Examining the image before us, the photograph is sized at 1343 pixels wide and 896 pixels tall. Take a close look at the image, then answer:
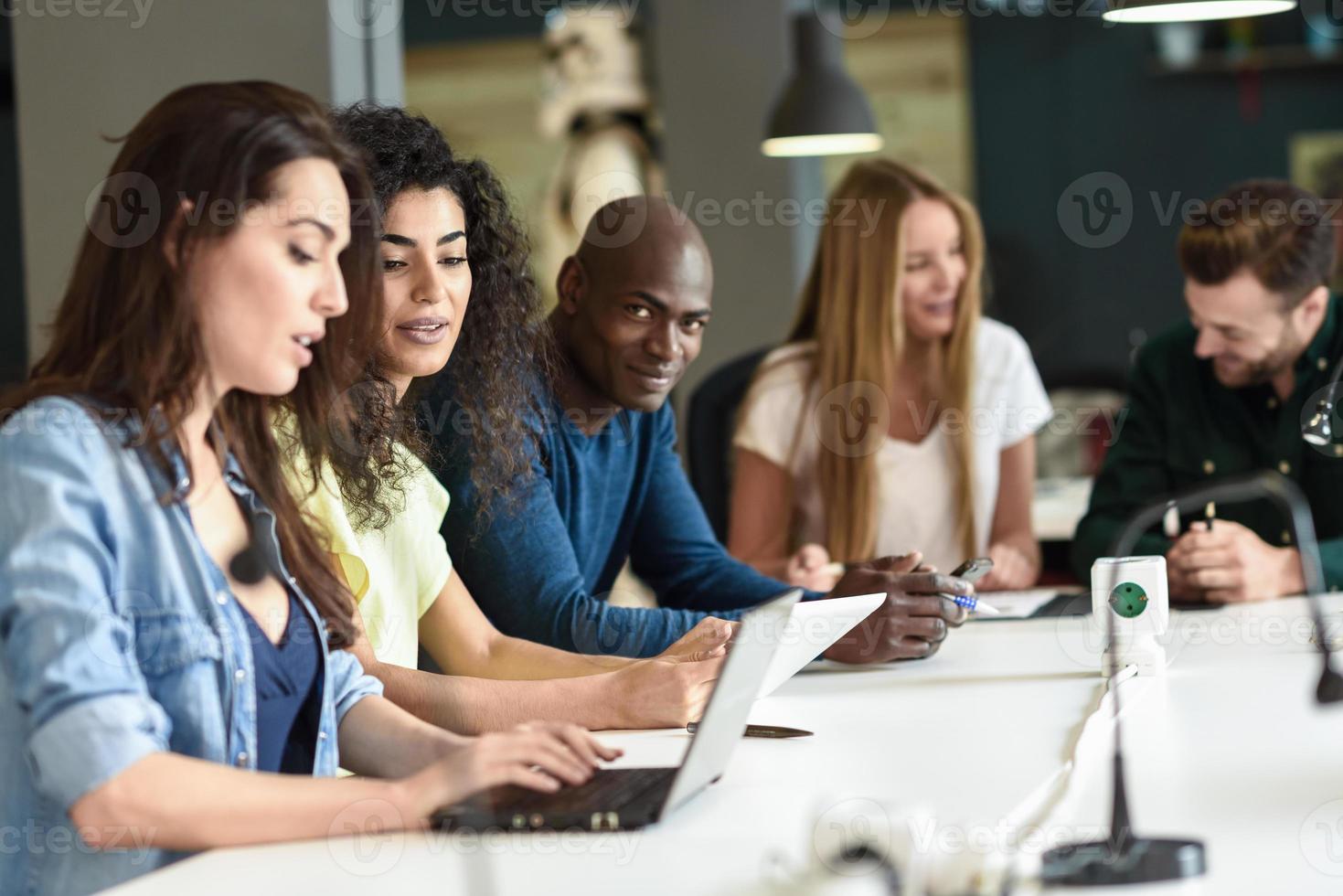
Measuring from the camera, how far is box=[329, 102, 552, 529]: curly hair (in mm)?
1740

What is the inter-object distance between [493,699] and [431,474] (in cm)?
35

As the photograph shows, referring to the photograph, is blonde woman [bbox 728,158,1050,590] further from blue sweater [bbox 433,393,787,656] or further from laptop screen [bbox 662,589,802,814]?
laptop screen [bbox 662,589,802,814]

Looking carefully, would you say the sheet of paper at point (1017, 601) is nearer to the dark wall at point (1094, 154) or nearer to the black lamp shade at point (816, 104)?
the black lamp shade at point (816, 104)

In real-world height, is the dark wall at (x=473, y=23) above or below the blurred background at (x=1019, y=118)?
above

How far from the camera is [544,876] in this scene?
43.0 inches

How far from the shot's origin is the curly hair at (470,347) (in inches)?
68.5

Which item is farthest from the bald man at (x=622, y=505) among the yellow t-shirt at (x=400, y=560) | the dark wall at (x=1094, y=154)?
the dark wall at (x=1094, y=154)

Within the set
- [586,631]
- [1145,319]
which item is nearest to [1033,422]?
[586,631]

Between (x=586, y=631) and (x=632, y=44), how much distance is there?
16.7 ft

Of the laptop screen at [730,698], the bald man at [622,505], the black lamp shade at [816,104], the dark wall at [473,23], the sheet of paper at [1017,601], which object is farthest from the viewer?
the dark wall at [473,23]

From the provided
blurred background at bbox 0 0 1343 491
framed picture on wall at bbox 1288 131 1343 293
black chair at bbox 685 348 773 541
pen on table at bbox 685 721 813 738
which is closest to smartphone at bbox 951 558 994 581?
pen on table at bbox 685 721 813 738

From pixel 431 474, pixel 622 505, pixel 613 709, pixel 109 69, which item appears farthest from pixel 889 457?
pixel 109 69

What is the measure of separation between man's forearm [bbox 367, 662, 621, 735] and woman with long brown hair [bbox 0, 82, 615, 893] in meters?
0.22

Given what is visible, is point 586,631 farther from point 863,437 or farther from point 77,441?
point 863,437
